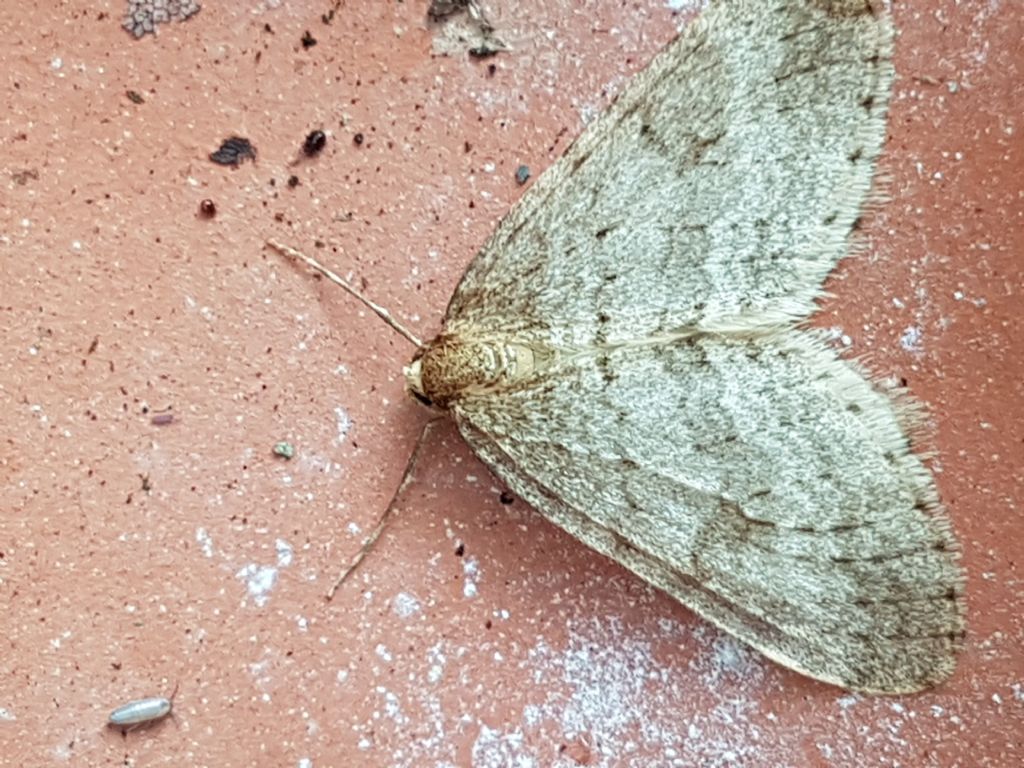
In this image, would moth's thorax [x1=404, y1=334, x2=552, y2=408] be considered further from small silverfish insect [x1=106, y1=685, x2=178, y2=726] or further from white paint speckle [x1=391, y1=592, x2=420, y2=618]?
small silverfish insect [x1=106, y1=685, x2=178, y2=726]

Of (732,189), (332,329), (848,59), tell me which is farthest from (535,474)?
(848,59)

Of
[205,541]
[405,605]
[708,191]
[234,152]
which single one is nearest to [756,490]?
[708,191]

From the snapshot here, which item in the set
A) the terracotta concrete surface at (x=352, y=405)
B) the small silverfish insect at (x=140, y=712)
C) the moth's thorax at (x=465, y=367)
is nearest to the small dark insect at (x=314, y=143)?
the terracotta concrete surface at (x=352, y=405)

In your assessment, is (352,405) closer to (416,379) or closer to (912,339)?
(416,379)

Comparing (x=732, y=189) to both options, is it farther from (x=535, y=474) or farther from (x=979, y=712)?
(x=979, y=712)

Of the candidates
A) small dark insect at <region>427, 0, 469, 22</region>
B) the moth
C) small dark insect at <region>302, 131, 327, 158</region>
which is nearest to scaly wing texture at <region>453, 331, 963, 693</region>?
the moth
